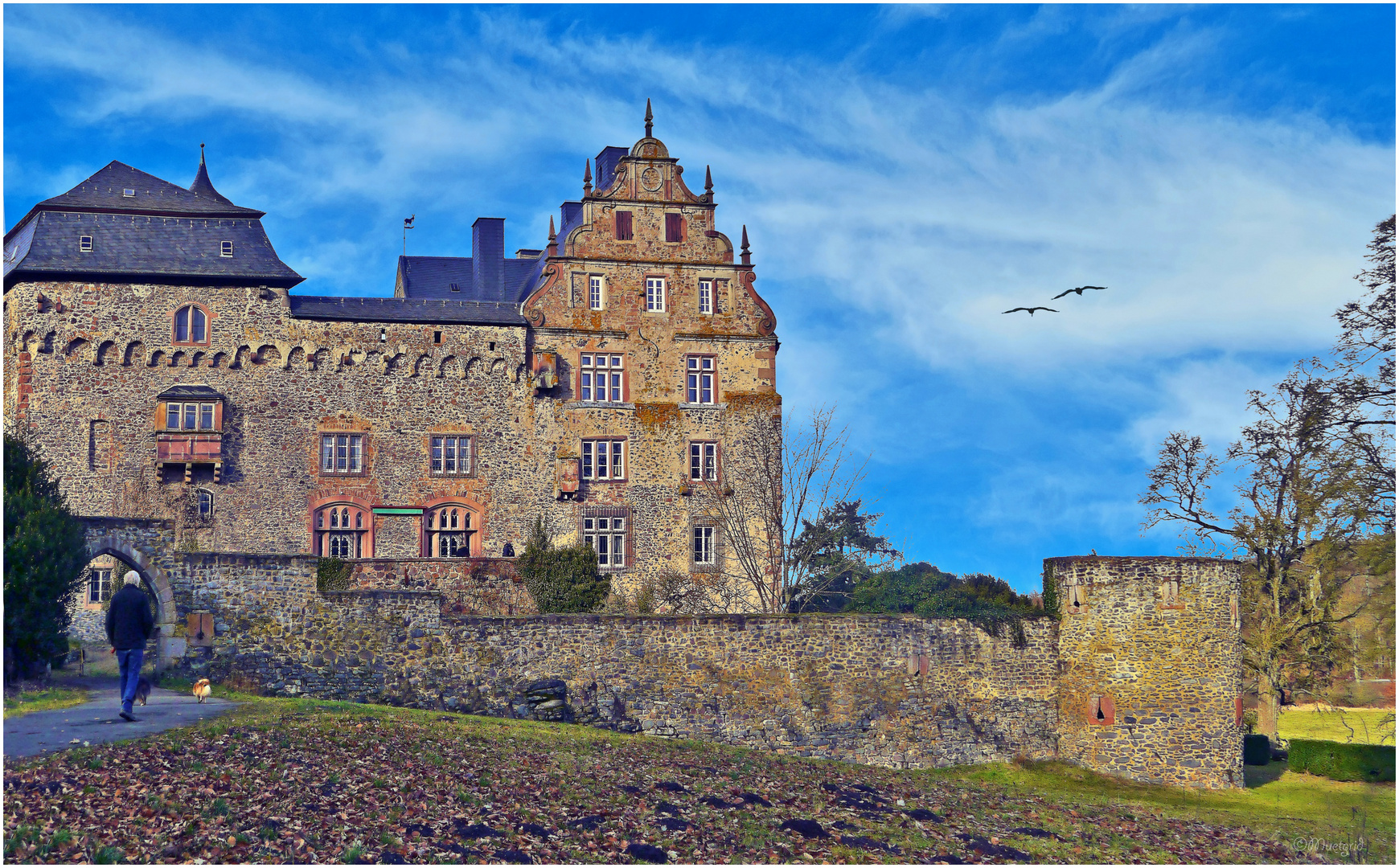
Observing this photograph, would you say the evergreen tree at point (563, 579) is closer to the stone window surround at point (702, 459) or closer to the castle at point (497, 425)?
the castle at point (497, 425)

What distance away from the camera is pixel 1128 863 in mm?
21500

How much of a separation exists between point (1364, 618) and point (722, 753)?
99.4 feet

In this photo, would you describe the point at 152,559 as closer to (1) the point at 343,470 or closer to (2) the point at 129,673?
(2) the point at 129,673

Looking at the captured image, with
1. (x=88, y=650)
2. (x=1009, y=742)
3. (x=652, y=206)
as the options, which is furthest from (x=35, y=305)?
(x=1009, y=742)

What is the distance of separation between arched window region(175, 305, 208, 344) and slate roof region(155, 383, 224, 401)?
139 cm

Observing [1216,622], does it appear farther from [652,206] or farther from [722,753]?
[652,206]

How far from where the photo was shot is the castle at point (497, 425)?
31.0 meters

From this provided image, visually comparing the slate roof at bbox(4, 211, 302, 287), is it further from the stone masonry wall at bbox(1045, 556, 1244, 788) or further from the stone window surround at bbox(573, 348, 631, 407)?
the stone masonry wall at bbox(1045, 556, 1244, 788)

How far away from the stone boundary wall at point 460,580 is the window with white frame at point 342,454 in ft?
18.4

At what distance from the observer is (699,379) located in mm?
Answer: 46594

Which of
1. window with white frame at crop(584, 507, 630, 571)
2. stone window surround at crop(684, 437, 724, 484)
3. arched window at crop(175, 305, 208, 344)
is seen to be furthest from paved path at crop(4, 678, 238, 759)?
stone window surround at crop(684, 437, 724, 484)

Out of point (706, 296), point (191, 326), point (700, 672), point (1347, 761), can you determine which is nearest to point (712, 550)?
point (706, 296)

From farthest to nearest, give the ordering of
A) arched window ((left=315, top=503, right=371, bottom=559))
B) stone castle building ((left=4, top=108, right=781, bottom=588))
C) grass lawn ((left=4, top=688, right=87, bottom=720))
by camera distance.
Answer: arched window ((left=315, top=503, right=371, bottom=559)), stone castle building ((left=4, top=108, right=781, bottom=588)), grass lawn ((left=4, top=688, right=87, bottom=720))

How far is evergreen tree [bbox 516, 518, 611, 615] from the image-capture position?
38.4 metres
